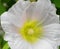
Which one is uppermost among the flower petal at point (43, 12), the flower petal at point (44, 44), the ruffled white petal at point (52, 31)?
the flower petal at point (43, 12)

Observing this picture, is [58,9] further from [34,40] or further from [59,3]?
[34,40]

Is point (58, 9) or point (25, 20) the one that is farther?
point (58, 9)

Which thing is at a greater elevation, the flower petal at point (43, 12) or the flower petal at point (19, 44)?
the flower petal at point (43, 12)

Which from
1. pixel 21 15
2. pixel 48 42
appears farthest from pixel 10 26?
pixel 48 42

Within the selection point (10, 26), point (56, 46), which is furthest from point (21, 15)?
point (56, 46)

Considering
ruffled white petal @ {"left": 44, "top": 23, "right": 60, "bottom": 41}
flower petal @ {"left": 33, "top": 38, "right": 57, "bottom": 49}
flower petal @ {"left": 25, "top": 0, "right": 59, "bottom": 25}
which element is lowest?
flower petal @ {"left": 33, "top": 38, "right": 57, "bottom": 49}

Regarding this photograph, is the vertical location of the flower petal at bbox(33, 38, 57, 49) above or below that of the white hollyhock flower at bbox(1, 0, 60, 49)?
below

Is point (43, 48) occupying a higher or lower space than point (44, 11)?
lower
